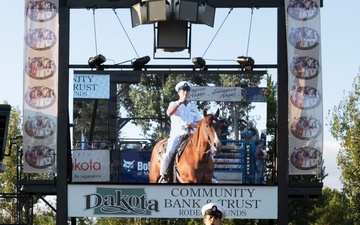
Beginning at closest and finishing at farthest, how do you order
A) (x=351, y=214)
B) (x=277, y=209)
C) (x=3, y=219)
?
→ (x=277, y=209)
(x=351, y=214)
(x=3, y=219)

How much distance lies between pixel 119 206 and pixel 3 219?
30.3 m

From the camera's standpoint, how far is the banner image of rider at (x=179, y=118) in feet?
87.1

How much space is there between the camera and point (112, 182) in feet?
87.4

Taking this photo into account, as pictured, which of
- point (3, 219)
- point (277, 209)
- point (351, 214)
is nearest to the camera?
point (277, 209)

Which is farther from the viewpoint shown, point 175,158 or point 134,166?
point 175,158

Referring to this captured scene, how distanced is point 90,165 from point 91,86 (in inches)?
71.3

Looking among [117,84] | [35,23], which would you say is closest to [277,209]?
[117,84]

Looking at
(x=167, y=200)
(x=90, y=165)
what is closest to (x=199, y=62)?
(x=167, y=200)

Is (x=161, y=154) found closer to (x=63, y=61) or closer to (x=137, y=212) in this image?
(x=137, y=212)

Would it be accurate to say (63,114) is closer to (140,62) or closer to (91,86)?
(91,86)

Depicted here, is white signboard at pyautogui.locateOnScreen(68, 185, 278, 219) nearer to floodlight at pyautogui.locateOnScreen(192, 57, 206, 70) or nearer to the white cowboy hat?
the white cowboy hat

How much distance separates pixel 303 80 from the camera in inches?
1038

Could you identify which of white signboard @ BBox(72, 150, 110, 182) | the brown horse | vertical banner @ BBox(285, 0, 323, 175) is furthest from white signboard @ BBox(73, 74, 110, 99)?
vertical banner @ BBox(285, 0, 323, 175)

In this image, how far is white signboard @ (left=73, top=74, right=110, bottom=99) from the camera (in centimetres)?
2647
